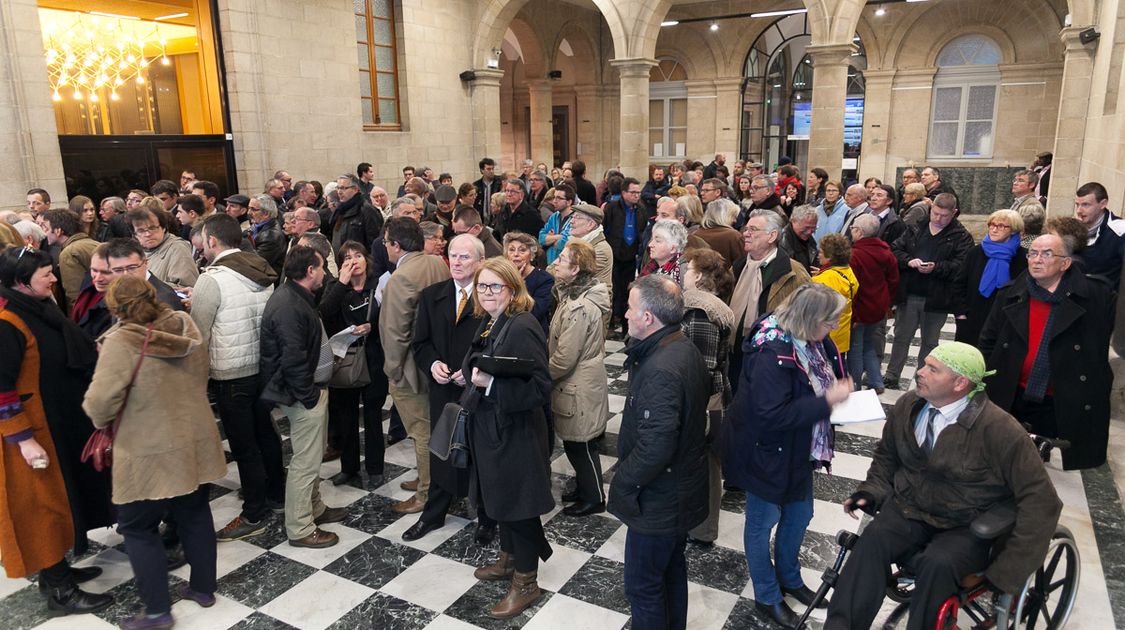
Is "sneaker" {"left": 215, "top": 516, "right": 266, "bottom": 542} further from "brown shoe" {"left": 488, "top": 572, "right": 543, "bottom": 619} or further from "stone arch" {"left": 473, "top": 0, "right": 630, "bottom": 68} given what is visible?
"stone arch" {"left": 473, "top": 0, "right": 630, "bottom": 68}

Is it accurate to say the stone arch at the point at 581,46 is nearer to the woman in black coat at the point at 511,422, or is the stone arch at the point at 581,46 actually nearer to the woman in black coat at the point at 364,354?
the woman in black coat at the point at 364,354

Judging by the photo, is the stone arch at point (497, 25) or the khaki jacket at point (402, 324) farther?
the stone arch at point (497, 25)

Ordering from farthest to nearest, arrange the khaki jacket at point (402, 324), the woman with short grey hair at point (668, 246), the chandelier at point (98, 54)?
the chandelier at point (98, 54) → the woman with short grey hair at point (668, 246) → the khaki jacket at point (402, 324)

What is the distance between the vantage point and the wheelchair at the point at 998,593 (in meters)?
Result: 2.49

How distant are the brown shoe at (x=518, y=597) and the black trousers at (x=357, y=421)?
159cm

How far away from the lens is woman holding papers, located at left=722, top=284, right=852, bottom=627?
8.86 feet

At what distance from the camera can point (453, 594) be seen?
10.9ft

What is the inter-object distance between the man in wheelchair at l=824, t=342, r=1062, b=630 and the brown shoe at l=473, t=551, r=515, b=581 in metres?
1.50

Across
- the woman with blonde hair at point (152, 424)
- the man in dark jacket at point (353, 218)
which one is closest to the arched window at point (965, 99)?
the man in dark jacket at point (353, 218)

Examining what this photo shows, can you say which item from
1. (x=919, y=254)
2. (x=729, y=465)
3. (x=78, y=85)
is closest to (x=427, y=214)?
(x=78, y=85)

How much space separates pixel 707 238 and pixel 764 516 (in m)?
2.58

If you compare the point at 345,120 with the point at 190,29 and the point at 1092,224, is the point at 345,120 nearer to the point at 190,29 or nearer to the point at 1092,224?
the point at 190,29

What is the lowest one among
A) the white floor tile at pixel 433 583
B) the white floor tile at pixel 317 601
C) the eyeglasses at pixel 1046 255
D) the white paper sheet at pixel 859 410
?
the white floor tile at pixel 317 601

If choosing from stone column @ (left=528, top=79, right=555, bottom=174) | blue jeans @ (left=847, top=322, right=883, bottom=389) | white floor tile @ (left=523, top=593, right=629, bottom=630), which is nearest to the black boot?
white floor tile @ (left=523, top=593, right=629, bottom=630)
